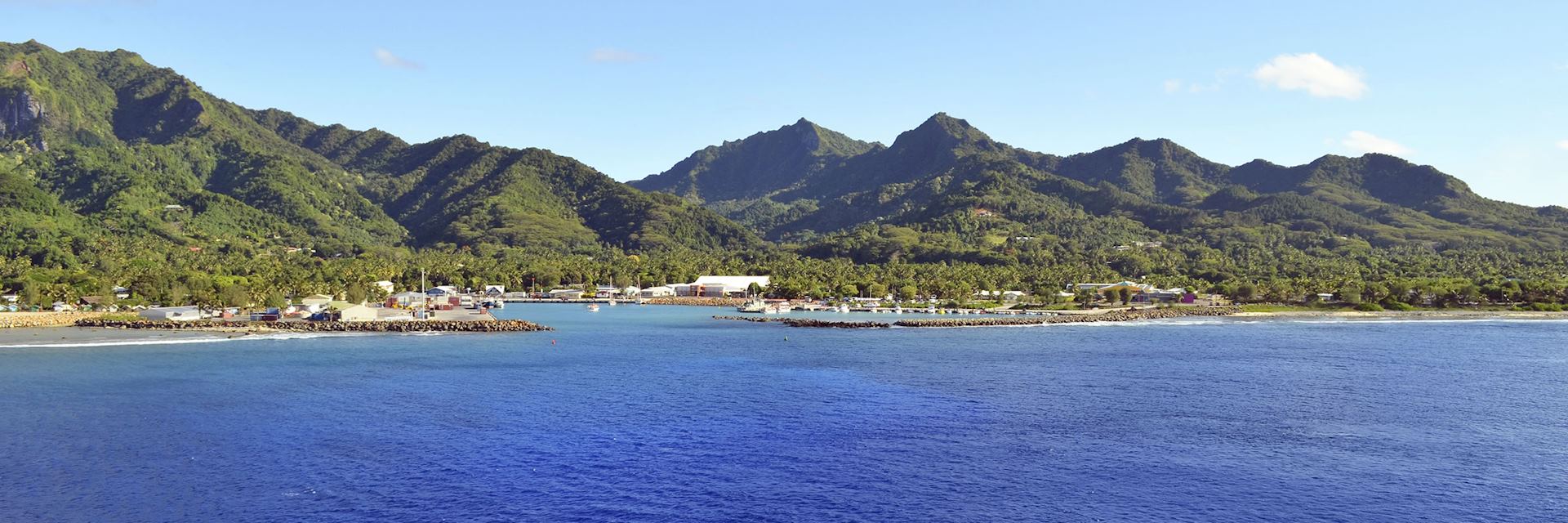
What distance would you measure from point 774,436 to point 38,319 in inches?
4470

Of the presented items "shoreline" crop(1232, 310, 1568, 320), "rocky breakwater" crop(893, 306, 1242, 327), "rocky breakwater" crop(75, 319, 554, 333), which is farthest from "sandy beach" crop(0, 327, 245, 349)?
"shoreline" crop(1232, 310, 1568, 320)

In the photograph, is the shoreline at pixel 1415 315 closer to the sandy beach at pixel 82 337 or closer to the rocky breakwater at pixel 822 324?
the rocky breakwater at pixel 822 324

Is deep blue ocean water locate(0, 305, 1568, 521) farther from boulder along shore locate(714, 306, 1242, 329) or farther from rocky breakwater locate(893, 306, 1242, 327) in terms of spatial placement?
rocky breakwater locate(893, 306, 1242, 327)

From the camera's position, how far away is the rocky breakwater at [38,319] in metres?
123

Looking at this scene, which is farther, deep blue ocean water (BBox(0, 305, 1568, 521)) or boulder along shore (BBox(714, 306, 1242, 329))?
boulder along shore (BBox(714, 306, 1242, 329))

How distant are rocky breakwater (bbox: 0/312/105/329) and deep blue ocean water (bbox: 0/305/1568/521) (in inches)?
1449

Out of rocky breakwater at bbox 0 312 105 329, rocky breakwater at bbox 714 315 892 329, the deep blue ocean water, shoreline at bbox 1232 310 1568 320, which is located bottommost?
the deep blue ocean water

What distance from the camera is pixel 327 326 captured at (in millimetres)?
125562

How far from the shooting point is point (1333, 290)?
190 m

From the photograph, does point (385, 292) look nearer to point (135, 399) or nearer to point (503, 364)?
point (503, 364)

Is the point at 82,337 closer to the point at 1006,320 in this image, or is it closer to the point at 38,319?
the point at 38,319

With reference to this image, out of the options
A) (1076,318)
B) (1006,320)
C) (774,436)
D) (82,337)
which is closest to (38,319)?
(82,337)

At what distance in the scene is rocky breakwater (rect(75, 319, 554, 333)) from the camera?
122 m

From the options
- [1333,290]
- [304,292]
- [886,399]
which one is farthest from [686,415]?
[1333,290]
